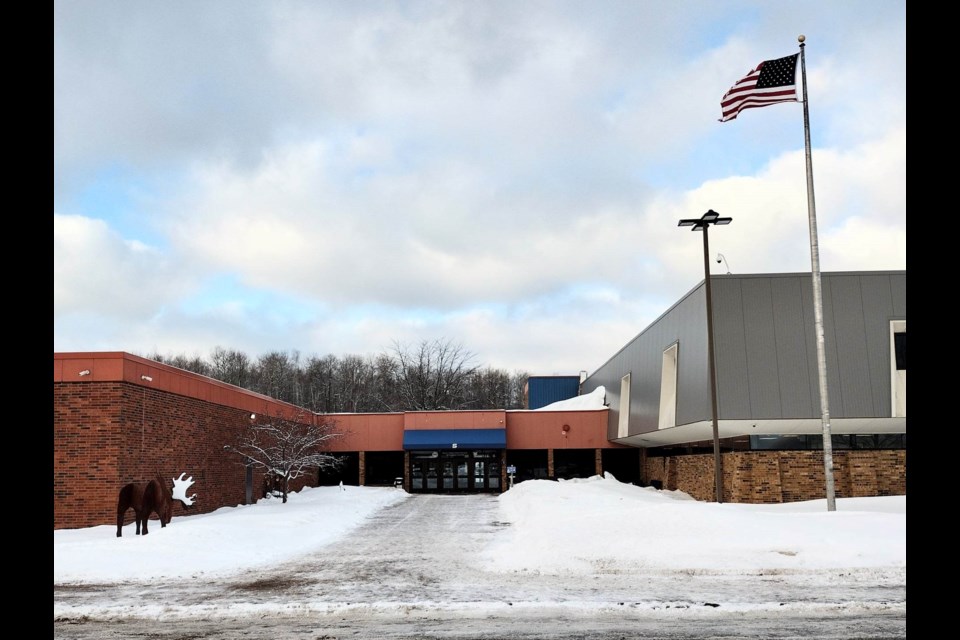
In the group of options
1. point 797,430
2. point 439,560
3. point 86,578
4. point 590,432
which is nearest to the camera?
point 86,578

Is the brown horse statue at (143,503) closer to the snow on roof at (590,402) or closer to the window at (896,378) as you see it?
the window at (896,378)

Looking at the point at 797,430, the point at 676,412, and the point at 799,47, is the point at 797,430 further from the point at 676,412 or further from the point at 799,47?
the point at 799,47

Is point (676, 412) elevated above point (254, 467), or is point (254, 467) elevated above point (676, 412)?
point (676, 412)

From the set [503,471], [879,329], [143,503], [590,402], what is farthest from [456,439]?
[143,503]

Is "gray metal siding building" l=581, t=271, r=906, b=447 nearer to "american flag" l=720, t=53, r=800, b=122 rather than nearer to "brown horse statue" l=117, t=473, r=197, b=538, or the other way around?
"american flag" l=720, t=53, r=800, b=122

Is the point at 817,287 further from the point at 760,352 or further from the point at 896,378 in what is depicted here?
the point at 896,378

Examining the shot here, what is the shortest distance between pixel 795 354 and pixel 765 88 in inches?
377

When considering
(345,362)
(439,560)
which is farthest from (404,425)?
(345,362)

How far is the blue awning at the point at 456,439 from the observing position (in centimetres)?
4241

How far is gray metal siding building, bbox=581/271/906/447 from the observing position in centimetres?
2364

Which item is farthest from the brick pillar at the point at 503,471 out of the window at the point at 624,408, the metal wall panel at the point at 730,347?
the metal wall panel at the point at 730,347

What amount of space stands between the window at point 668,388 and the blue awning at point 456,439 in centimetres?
1433
